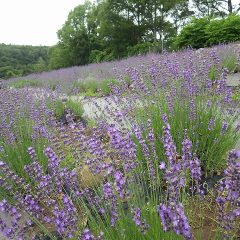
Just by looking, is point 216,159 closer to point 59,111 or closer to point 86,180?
point 86,180

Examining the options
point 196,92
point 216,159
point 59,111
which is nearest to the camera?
point 216,159

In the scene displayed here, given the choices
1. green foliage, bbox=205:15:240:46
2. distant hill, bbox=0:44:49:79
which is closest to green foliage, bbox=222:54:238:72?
green foliage, bbox=205:15:240:46

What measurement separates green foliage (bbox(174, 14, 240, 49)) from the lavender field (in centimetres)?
913

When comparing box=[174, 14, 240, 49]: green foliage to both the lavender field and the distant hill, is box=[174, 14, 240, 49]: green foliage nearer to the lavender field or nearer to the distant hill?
the lavender field

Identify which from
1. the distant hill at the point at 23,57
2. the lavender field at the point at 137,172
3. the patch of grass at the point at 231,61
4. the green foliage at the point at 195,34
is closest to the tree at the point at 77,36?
the distant hill at the point at 23,57

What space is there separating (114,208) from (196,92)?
6.65 feet

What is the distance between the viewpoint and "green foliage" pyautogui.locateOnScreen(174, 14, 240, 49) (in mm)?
12672

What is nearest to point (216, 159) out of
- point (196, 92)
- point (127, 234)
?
point (196, 92)

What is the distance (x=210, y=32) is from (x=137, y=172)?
38.1ft

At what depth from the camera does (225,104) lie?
329 centimetres

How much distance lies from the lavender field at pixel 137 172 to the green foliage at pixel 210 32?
9126mm

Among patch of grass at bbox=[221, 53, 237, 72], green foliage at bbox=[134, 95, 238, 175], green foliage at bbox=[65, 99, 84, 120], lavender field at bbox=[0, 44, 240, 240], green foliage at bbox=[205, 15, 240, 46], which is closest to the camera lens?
lavender field at bbox=[0, 44, 240, 240]

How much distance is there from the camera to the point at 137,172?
97.7 inches

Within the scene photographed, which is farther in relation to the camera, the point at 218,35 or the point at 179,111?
the point at 218,35
